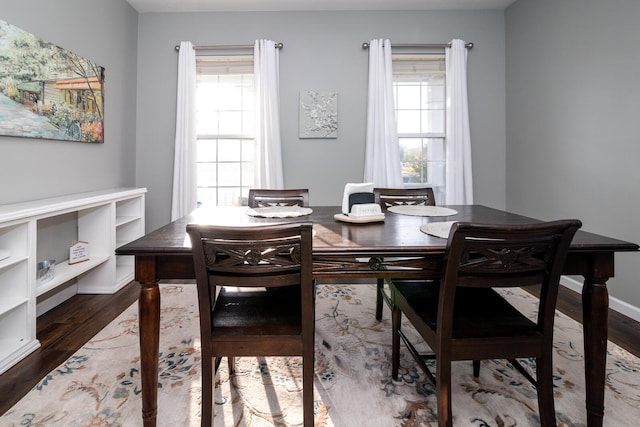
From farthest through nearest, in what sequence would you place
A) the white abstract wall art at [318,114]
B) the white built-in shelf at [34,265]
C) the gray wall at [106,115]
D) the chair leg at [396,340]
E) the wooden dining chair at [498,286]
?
the white abstract wall art at [318,114] → the gray wall at [106,115] → the white built-in shelf at [34,265] → the chair leg at [396,340] → the wooden dining chair at [498,286]

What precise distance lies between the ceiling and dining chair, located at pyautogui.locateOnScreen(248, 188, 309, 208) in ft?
7.37

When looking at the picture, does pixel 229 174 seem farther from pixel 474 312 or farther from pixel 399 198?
pixel 474 312

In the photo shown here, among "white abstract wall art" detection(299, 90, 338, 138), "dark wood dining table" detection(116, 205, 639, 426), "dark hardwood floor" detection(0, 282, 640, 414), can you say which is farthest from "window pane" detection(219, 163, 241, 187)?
"dark wood dining table" detection(116, 205, 639, 426)

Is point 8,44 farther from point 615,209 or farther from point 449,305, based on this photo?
point 615,209

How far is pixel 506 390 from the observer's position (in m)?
1.63

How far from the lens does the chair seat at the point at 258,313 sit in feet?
4.06

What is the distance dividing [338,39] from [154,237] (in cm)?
320

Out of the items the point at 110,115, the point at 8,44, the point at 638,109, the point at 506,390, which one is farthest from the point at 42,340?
the point at 638,109

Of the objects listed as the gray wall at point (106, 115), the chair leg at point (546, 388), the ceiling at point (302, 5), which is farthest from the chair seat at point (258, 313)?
the ceiling at point (302, 5)

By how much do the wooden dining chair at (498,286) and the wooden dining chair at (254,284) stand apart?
445mm

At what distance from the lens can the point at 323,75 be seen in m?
3.79

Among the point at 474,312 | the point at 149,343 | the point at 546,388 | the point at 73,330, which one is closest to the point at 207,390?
the point at 149,343

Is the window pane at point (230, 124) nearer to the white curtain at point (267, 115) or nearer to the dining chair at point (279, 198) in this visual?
the white curtain at point (267, 115)

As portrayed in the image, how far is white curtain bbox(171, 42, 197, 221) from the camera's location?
3.69m
